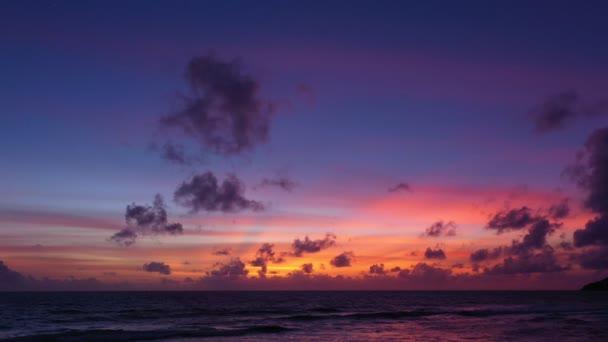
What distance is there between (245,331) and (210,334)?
15.6 ft

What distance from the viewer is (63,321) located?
71000 millimetres

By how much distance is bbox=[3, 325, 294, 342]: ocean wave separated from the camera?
49.7 metres

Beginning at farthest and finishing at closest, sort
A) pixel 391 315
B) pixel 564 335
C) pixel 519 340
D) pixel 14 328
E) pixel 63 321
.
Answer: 1. pixel 391 315
2. pixel 63 321
3. pixel 14 328
4. pixel 564 335
5. pixel 519 340

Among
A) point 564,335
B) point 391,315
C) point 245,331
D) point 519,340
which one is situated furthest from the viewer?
point 391,315

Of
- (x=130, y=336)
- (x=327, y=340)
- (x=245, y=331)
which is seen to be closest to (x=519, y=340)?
(x=327, y=340)

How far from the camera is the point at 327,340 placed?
45.9 metres

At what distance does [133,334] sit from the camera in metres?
52.8

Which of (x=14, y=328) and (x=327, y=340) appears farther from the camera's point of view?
(x=14, y=328)

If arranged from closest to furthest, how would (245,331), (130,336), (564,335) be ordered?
(564,335)
(130,336)
(245,331)

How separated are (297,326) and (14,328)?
105 feet

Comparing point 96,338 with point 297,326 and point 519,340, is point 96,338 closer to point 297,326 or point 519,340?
point 297,326

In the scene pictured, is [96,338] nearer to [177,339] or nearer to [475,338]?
[177,339]

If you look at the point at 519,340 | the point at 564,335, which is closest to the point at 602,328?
the point at 564,335

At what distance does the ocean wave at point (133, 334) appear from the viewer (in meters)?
49.7
